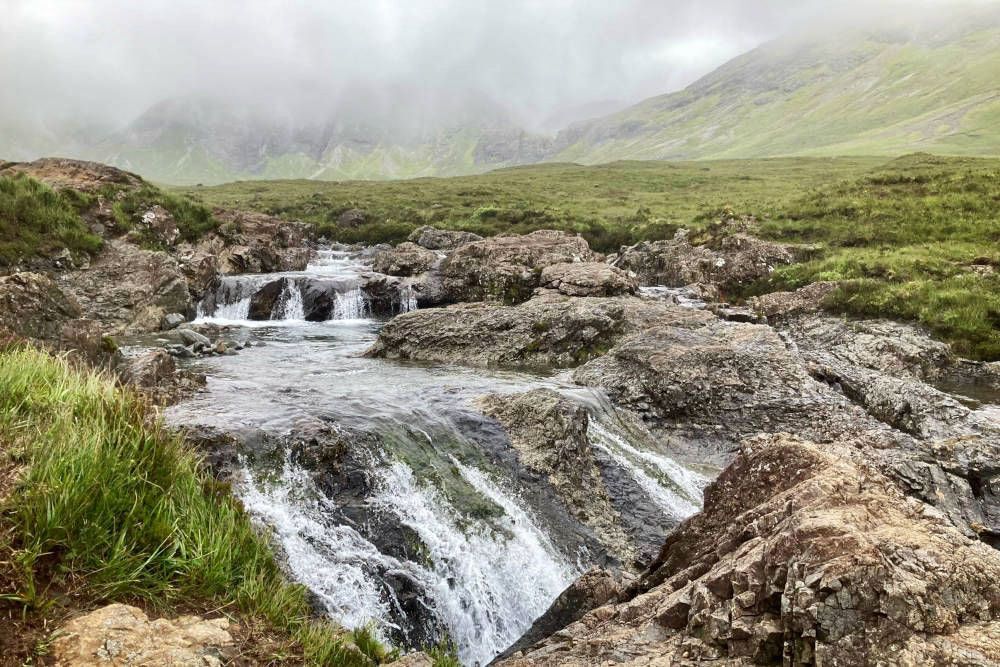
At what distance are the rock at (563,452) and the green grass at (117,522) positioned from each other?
7.20 metres

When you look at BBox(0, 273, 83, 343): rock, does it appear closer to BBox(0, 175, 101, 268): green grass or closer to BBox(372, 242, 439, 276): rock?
BBox(0, 175, 101, 268): green grass

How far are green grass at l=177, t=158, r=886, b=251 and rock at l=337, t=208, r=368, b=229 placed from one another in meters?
1.21

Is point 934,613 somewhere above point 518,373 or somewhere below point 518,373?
above

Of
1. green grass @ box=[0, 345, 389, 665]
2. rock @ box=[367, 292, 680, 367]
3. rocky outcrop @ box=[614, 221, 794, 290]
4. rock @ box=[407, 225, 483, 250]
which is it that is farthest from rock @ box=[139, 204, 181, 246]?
green grass @ box=[0, 345, 389, 665]

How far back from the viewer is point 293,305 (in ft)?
115

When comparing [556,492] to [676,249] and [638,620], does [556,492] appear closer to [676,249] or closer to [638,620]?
[638,620]

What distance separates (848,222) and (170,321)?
4326 cm

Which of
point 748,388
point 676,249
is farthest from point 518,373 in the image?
point 676,249

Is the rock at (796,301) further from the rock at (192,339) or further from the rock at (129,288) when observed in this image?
the rock at (129,288)

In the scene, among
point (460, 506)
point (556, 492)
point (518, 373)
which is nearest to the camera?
point (460, 506)

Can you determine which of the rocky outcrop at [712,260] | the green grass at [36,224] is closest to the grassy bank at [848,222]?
the rocky outcrop at [712,260]

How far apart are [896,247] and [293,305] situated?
121ft

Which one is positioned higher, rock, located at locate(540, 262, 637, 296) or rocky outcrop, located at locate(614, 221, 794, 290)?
rock, located at locate(540, 262, 637, 296)

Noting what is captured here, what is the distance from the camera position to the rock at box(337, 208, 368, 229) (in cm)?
7594
